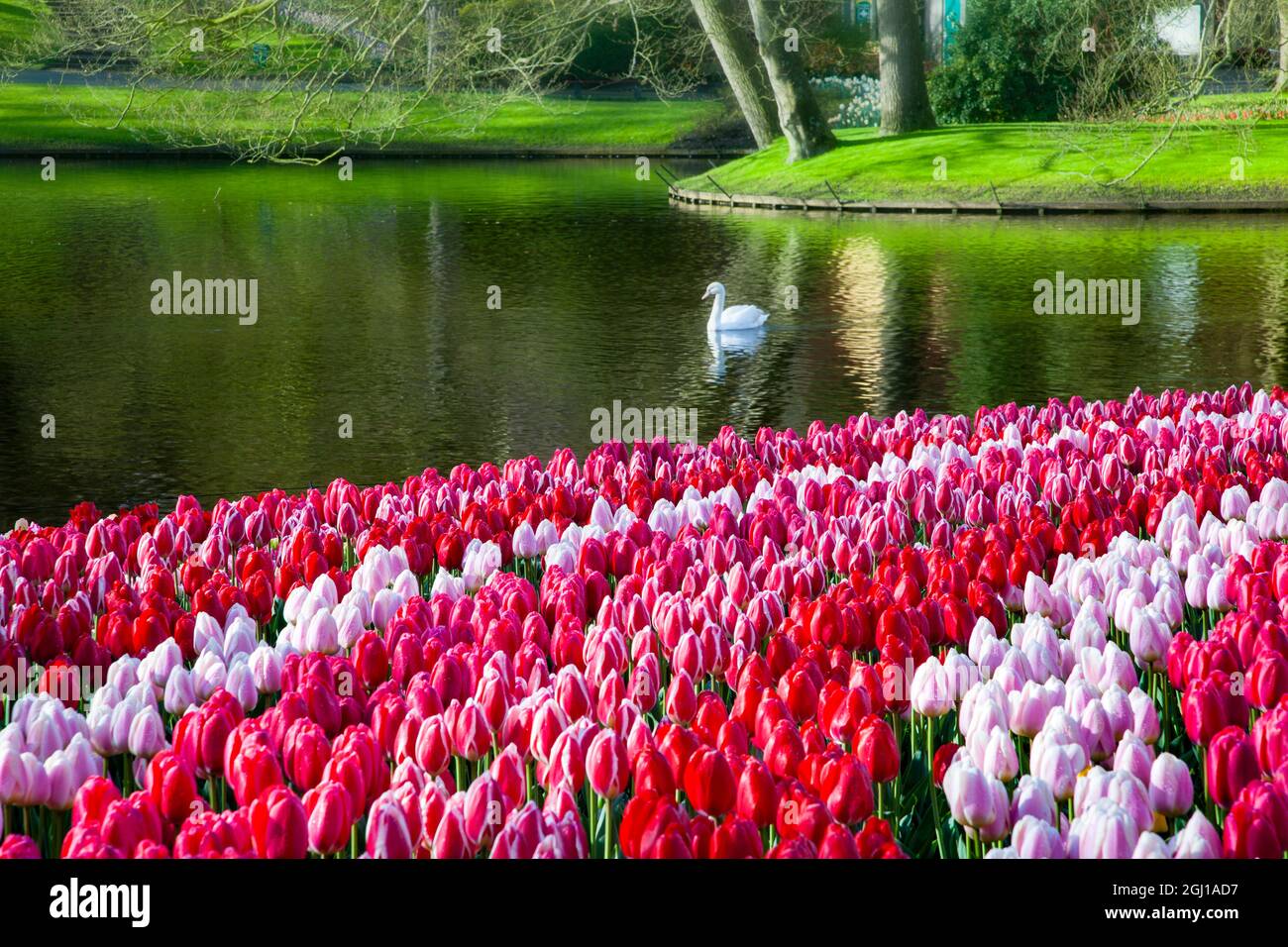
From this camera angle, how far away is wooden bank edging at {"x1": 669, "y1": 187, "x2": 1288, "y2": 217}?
28.4 meters

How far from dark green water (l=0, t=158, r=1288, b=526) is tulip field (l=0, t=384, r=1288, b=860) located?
5.07 meters

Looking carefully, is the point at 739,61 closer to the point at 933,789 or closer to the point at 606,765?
the point at 933,789

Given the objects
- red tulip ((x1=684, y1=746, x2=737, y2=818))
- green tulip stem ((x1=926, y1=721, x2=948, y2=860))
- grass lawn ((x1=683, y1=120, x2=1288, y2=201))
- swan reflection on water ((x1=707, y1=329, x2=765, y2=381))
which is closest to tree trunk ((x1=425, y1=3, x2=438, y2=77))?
grass lawn ((x1=683, y1=120, x2=1288, y2=201))

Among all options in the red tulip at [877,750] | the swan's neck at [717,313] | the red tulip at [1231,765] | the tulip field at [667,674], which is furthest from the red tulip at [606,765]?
the swan's neck at [717,313]

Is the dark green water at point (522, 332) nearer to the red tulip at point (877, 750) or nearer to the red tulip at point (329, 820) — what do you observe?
the red tulip at point (329, 820)

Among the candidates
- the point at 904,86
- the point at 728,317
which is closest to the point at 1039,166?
the point at 904,86

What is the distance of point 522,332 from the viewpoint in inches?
712

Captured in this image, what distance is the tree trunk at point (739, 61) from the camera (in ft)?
112

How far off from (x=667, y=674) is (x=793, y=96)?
30.8m

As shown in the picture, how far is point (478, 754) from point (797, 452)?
448cm

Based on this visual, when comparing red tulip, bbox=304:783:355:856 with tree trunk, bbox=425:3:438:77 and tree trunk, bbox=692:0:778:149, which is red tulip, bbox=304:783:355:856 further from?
tree trunk, bbox=692:0:778:149
